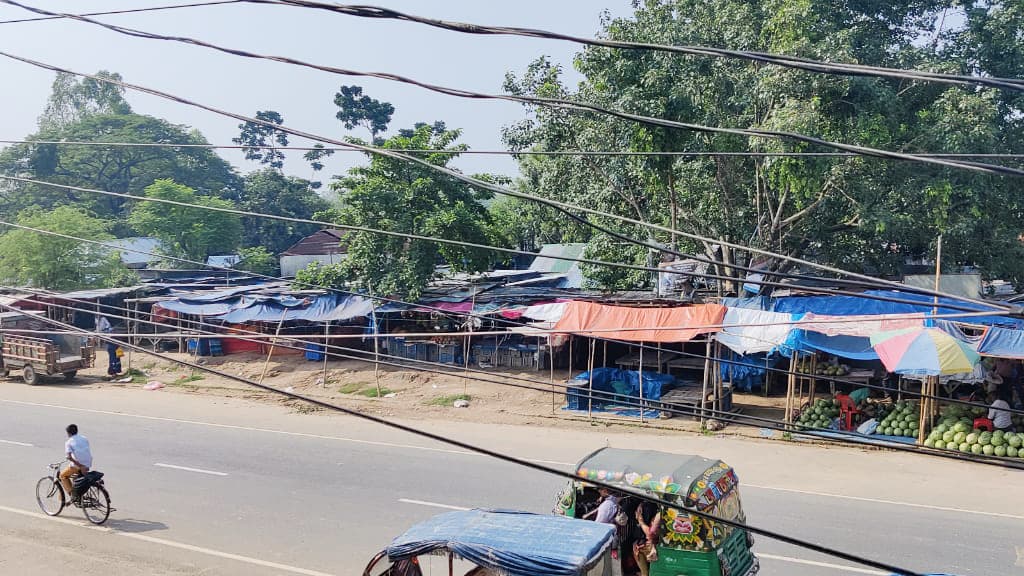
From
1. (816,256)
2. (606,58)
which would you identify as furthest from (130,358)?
(816,256)

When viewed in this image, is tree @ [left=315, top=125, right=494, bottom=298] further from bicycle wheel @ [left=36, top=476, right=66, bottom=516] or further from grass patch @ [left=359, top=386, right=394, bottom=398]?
bicycle wheel @ [left=36, top=476, right=66, bottom=516]

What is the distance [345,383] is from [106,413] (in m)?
6.53

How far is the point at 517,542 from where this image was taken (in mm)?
6961

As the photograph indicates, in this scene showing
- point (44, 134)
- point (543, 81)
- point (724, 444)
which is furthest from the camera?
point (44, 134)

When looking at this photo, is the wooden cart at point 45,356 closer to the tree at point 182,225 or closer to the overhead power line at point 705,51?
the tree at point 182,225

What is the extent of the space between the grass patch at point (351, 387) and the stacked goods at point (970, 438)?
1474 centimetres

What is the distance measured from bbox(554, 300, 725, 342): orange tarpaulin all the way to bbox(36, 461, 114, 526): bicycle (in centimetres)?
904

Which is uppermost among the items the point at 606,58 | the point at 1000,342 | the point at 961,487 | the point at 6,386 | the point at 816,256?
the point at 606,58

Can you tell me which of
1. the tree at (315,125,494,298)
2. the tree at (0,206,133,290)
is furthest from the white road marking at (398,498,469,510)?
the tree at (0,206,133,290)

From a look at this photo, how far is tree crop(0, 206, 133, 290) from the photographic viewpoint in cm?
3241

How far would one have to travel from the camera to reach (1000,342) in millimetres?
14195

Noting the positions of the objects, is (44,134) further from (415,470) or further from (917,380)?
(917,380)

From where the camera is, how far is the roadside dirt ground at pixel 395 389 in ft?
62.5

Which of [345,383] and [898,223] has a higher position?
[898,223]
